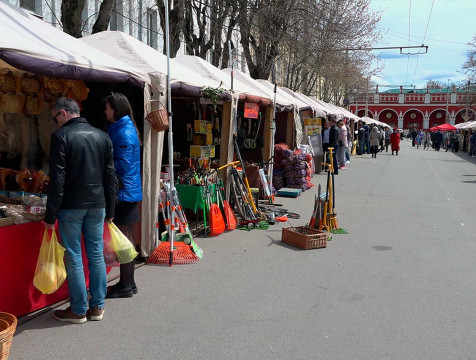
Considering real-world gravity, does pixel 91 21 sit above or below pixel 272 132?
above

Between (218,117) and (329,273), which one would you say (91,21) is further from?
(329,273)

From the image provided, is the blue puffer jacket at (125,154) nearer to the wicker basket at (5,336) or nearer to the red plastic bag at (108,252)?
the red plastic bag at (108,252)

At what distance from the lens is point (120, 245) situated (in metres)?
4.07

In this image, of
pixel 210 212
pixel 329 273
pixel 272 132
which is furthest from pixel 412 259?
pixel 272 132

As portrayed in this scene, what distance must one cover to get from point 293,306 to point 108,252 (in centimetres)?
184

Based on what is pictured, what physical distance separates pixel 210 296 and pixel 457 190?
424 inches

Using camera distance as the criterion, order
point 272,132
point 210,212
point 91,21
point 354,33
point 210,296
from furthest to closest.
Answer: point 354,33 → point 91,21 → point 272,132 → point 210,212 → point 210,296

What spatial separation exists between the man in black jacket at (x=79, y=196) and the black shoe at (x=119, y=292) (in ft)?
1.58

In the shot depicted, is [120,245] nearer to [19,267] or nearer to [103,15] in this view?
[19,267]

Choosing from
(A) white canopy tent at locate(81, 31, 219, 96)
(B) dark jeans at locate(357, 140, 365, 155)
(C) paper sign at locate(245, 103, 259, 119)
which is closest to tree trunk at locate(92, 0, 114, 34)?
(A) white canopy tent at locate(81, 31, 219, 96)

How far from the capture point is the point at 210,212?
22.8 feet

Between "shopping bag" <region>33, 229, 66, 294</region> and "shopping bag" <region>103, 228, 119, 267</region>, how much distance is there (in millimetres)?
492

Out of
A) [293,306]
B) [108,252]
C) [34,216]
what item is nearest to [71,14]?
[34,216]

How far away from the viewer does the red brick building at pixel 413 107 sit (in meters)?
69.2
